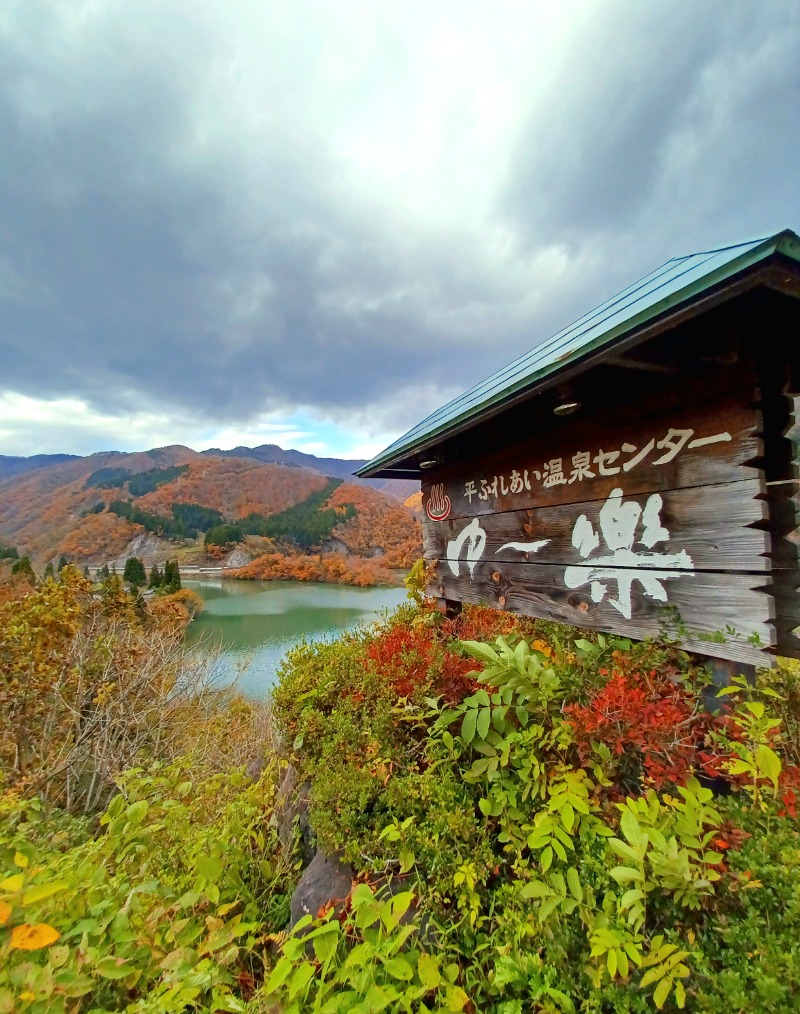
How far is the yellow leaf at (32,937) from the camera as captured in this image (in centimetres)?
111

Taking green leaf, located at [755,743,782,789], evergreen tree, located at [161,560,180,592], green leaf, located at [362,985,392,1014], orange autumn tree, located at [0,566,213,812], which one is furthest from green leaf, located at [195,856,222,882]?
evergreen tree, located at [161,560,180,592]

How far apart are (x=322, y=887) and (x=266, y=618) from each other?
26.6 meters

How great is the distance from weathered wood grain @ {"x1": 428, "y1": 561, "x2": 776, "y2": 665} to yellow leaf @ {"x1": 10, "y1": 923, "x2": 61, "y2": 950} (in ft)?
7.91

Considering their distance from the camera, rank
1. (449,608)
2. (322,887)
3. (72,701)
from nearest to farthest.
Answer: (322,887) → (449,608) → (72,701)

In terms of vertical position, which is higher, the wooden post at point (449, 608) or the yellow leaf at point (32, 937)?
the wooden post at point (449, 608)

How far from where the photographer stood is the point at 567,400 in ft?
8.07

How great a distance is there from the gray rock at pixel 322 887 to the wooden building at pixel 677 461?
1.78 metres

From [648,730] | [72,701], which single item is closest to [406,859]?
[648,730]

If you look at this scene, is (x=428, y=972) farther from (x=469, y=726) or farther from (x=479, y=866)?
(x=469, y=726)

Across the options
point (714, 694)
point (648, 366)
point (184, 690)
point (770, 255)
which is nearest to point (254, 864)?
point (714, 694)

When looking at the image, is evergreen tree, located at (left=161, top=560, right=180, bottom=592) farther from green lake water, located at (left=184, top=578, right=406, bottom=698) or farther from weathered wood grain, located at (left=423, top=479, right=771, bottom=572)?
weathered wood grain, located at (left=423, top=479, right=771, bottom=572)

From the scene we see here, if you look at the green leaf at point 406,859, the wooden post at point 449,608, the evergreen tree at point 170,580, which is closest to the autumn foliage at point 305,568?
the evergreen tree at point 170,580

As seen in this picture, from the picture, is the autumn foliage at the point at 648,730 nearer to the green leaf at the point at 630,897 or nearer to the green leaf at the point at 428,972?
the green leaf at the point at 630,897

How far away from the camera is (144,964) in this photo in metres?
1.54
